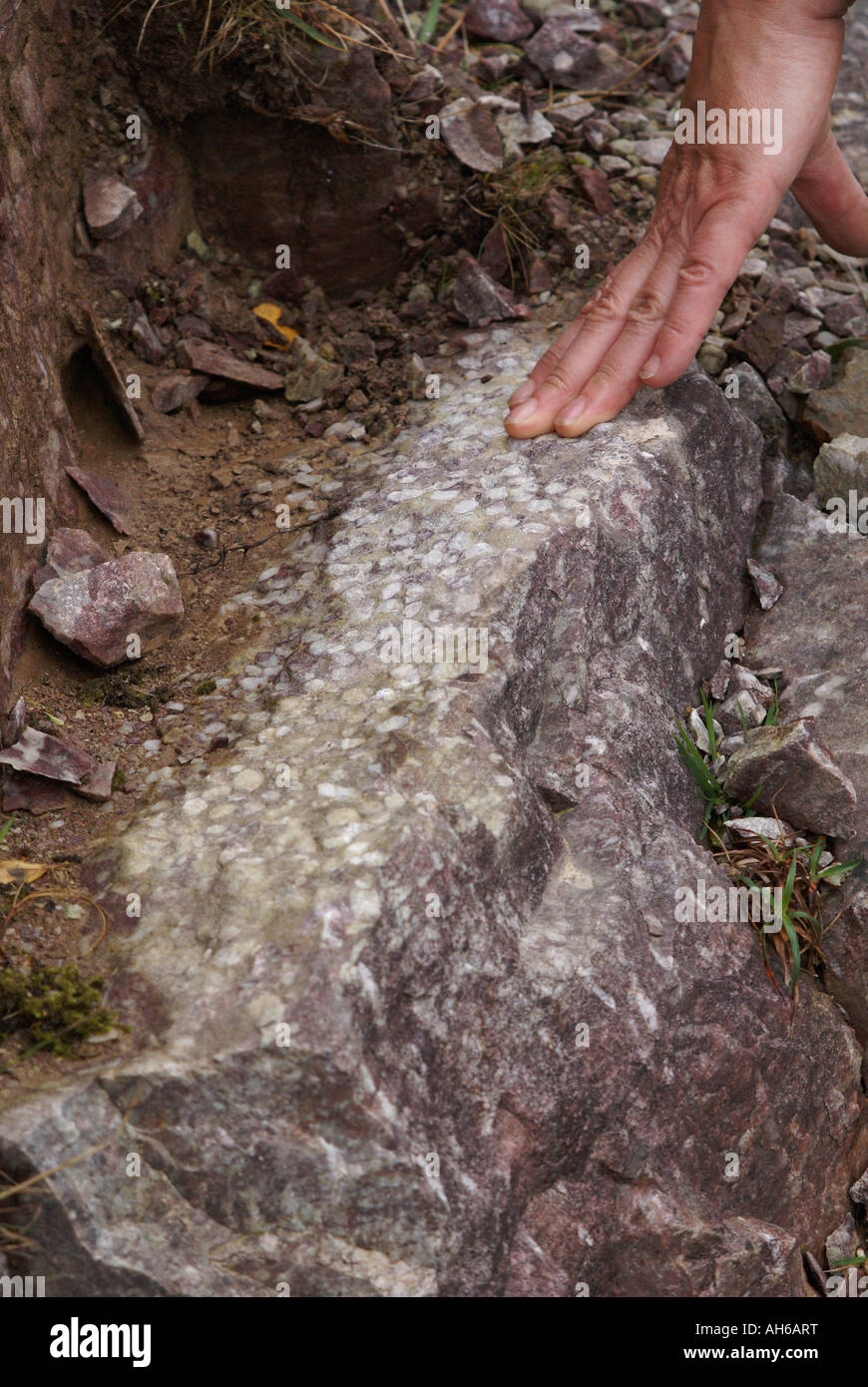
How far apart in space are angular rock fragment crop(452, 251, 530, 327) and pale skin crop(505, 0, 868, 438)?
372mm

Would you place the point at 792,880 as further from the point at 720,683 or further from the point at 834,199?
→ the point at 834,199

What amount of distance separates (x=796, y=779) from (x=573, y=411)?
41.4 inches

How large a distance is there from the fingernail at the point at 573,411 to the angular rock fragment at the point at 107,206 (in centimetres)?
128

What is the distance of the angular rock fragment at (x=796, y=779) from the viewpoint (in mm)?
2506

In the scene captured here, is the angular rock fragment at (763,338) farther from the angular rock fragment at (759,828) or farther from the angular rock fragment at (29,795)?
the angular rock fragment at (29,795)

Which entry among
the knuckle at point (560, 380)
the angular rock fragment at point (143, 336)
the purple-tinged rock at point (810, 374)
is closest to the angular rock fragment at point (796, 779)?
the knuckle at point (560, 380)

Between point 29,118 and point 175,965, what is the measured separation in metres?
2.12

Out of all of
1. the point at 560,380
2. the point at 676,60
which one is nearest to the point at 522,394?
the point at 560,380

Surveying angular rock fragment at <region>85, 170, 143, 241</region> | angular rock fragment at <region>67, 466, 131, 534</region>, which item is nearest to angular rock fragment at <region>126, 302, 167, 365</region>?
angular rock fragment at <region>85, 170, 143, 241</region>

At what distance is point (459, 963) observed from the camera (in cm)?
195

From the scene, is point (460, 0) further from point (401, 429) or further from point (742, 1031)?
point (742, 1031)

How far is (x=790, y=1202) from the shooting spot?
7.87 ft

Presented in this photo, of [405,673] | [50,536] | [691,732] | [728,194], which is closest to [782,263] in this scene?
[728,194]

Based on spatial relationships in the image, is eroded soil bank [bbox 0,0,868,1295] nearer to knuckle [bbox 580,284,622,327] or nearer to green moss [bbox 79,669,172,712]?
green moss [bbox 79,669,172,712]
